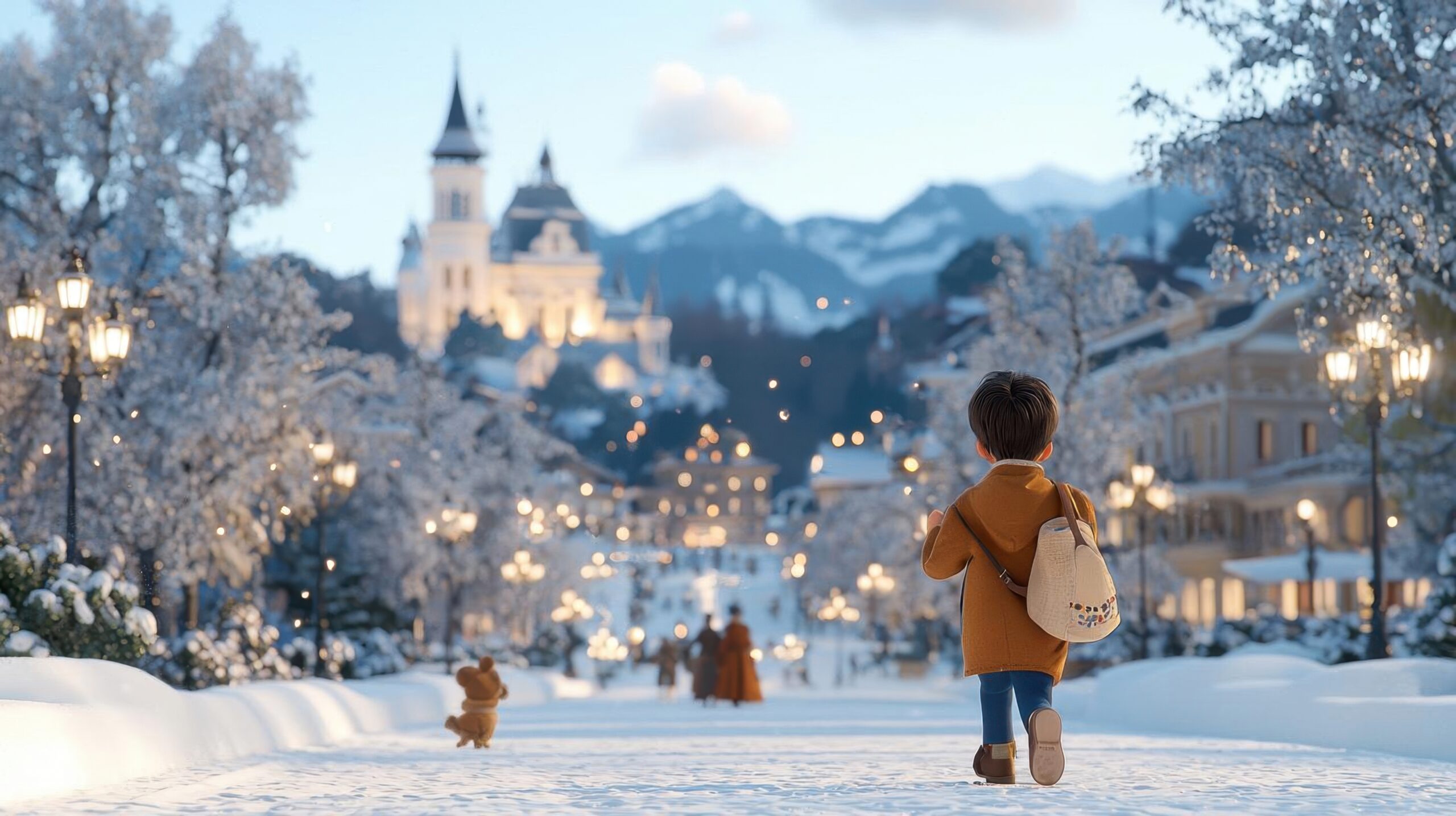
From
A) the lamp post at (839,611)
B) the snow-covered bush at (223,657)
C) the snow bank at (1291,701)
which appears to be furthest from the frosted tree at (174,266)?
the lamp post at (839,611)

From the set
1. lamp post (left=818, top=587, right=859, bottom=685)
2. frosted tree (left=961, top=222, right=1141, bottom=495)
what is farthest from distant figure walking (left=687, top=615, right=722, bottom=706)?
lamp post (left=818, top=587, right=859, bottom=685)

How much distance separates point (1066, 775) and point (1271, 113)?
9107 mm

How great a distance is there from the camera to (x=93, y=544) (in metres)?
28.2

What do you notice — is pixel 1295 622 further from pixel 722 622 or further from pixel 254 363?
pixel 722 622

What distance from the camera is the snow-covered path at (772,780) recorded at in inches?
352

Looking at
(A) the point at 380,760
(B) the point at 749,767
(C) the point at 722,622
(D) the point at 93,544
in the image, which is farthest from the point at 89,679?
(C) the point at 722,622

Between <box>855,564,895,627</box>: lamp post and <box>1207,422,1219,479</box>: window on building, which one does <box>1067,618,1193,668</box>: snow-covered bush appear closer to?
<box>1207,422,1219,479</box>: window on building

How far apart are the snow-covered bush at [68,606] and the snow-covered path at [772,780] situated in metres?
1.87

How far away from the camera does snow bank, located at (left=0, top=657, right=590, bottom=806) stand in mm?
10133

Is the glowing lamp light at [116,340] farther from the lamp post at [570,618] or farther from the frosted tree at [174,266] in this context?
the lamp post at [570,618]

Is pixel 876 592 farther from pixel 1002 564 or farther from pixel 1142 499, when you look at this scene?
pixel 1002 564

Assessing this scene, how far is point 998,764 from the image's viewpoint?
9.40m

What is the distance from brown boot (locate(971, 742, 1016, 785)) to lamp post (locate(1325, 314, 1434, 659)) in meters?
9.70

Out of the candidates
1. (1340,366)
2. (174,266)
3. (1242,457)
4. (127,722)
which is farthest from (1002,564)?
(1242,457)
